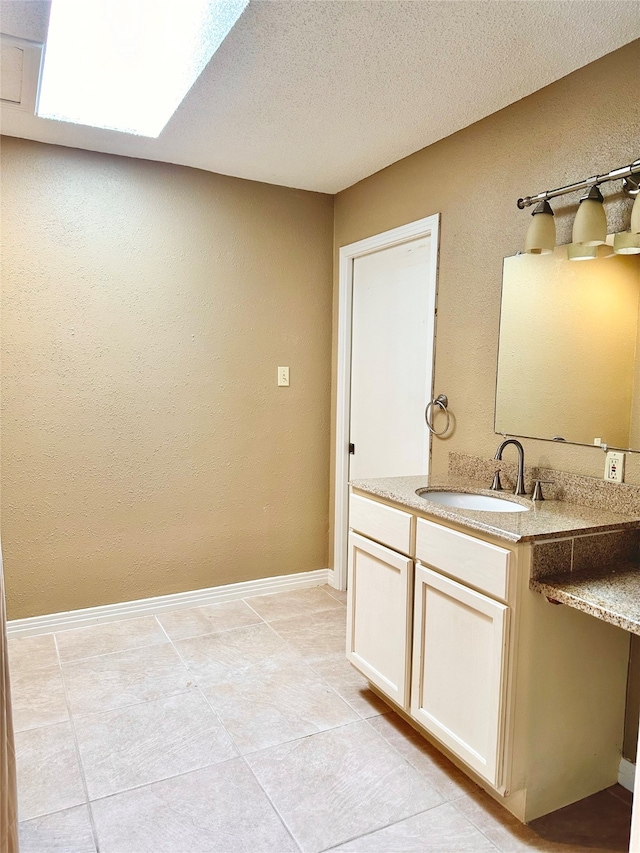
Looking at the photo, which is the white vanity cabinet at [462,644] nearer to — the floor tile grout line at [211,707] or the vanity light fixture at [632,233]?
the floor tile grout line at [211,707]

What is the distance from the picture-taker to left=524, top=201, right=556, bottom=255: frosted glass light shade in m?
2.10

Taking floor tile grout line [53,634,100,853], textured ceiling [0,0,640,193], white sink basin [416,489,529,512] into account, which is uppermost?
textured ceiling [0,0,640,193]

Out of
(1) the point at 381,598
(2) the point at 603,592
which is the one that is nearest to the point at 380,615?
(1) the point at 381,598

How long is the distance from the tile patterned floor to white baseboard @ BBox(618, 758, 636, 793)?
39 millimetres

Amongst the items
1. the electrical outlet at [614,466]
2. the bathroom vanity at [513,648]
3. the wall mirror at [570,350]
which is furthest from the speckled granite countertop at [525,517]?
the wall mirror at [570,350]

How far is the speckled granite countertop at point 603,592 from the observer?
4.56 feet

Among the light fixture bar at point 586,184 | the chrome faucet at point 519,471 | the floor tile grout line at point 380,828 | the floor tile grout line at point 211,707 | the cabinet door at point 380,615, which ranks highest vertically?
the light fixture bar at point 586,184

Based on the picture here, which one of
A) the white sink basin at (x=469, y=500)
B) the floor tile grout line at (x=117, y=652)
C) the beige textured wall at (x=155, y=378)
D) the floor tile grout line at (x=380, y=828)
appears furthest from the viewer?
the beige textured wall at (x=155, y=378)

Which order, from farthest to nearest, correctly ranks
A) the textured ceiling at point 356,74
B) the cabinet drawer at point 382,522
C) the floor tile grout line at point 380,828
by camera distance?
the cabinet drawer at point 382,522
the textured ceiling at point 356,74
the floor tile grout line at point 380,828

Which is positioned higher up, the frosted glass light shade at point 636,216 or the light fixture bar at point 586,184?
the light fixture bar at point 586,184

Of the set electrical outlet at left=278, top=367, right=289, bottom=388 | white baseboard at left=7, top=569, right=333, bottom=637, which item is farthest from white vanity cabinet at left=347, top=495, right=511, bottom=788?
electrical outlet at left=278, top=367, right=289, bottom=388

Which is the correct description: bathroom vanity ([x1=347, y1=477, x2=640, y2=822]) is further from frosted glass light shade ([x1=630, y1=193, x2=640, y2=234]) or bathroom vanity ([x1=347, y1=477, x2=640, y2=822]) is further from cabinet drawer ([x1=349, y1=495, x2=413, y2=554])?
frosted glass light shade ([x1=630, y1=193, x2=640, y2=234])

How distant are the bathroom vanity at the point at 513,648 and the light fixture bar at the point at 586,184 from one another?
41.2 inches

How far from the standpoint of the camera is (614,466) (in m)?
1.92
